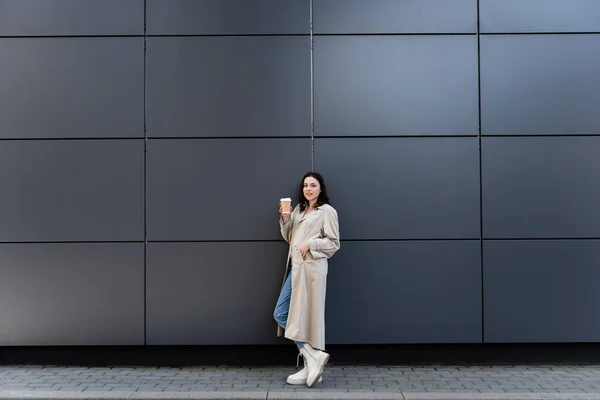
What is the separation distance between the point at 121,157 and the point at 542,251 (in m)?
4.92

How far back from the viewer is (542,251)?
6.46 m

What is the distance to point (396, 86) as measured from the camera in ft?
21.5

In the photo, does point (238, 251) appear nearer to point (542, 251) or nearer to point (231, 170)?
point (231, 170)

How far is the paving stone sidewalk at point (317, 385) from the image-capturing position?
5.30 meters

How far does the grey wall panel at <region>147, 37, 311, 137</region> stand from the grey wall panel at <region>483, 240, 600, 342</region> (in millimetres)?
2926

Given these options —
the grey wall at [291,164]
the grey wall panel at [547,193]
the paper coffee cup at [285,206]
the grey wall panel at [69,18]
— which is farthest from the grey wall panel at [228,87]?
the grey wall panel at [547,193]

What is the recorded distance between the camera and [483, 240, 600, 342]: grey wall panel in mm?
6441

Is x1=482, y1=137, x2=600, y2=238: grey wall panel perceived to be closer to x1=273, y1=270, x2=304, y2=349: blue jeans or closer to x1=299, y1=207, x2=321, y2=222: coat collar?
x1=299, y1=207, x2=321, y2=222: coat collar

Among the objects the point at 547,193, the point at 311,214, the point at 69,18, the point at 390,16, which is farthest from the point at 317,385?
the point at 69,18

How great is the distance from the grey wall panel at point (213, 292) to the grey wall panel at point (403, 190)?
0.95 m

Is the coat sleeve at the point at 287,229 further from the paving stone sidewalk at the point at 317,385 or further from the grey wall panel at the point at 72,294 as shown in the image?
the grey wall panel at the point at 72,294

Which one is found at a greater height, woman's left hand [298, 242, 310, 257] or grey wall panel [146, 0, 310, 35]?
grey wall panel [146, 0, 310, 35]

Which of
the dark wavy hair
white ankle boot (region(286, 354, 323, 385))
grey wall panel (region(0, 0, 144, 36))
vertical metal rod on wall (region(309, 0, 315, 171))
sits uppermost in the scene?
grey wall panel (region(0, 0, 144, 36))

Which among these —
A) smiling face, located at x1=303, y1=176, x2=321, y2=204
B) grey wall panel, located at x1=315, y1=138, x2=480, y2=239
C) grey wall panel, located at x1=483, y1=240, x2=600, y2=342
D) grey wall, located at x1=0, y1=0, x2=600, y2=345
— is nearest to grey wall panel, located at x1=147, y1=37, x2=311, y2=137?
grey wall, located at x1=0, y1=0, x2=600, y2=345
